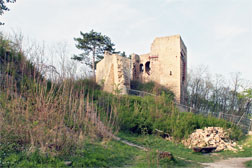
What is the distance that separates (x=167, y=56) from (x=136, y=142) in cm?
1463

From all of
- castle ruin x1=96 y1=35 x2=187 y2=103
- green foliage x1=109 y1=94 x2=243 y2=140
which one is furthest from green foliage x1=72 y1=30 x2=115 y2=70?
green foliage x1=109 y1=94 x2=243 y2=140

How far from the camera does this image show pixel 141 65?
27266mm

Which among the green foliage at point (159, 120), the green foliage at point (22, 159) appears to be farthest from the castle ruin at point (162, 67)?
the green foliage at point (22, 159)

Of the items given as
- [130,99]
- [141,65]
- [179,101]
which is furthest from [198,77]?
[130,99]

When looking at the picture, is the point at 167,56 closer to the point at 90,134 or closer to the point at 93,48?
the point at 93,48

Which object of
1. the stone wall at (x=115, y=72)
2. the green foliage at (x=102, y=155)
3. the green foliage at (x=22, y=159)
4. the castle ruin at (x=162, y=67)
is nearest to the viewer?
the green foliage at (x=22, y=159)

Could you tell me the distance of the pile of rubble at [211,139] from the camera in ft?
35.4

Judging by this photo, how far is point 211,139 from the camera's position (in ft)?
36.7

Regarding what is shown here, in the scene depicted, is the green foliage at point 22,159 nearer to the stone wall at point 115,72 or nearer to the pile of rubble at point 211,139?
the pile of rubble at point 211,139

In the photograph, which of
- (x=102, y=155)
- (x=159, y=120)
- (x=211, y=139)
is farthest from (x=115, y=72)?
(x=102, y=155)

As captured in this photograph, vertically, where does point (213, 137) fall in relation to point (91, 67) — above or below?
below

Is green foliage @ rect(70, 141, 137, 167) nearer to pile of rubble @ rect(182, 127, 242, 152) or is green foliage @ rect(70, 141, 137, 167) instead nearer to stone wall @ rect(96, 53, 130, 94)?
pile of rubble @ rect(182, 127, 242, 152)

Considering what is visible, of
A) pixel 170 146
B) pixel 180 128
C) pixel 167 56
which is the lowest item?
pixel 170 146

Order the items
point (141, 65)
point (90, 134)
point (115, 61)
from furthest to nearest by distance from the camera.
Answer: point (141, 65), point (115, 61), point (90, 134)
